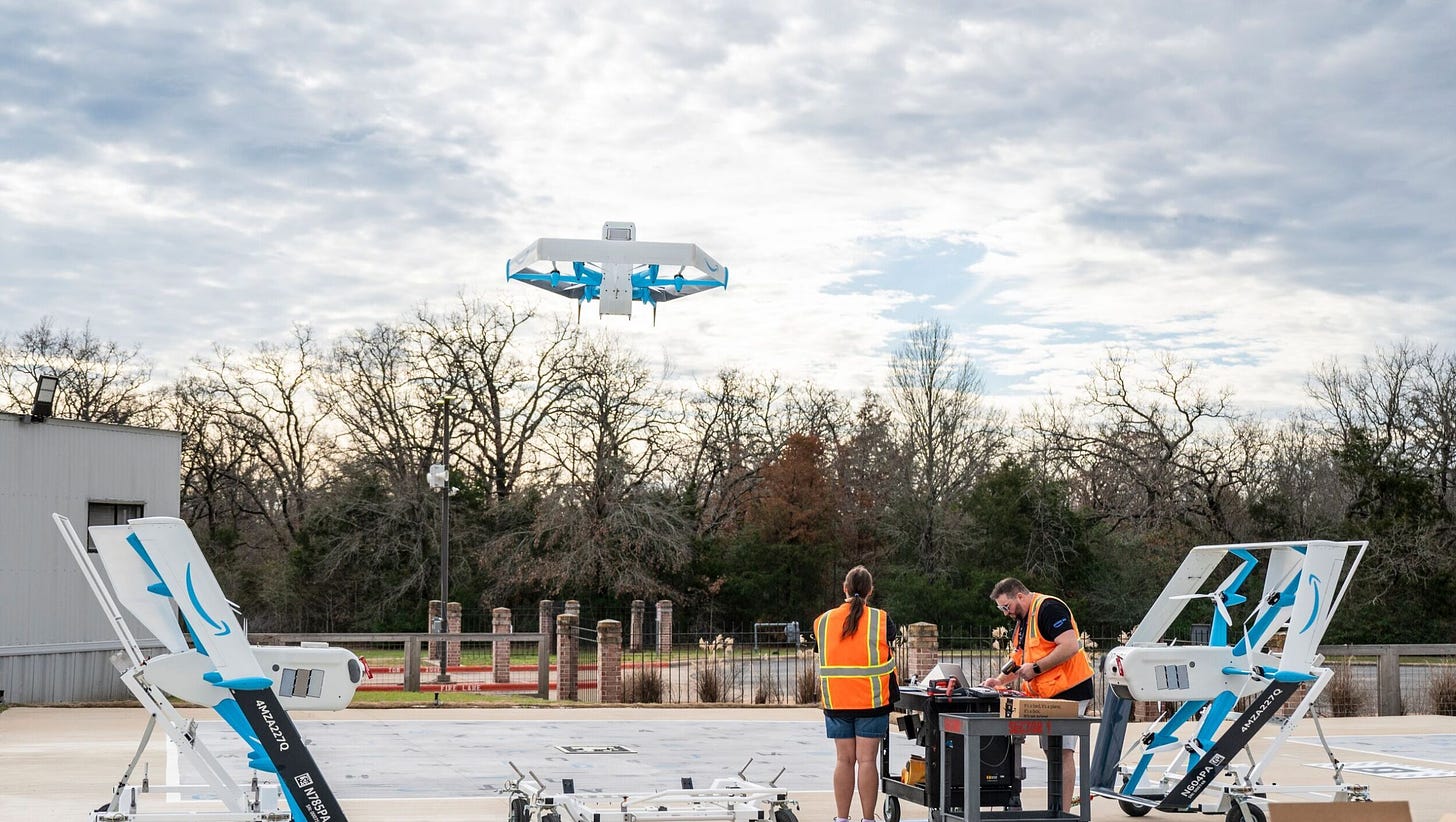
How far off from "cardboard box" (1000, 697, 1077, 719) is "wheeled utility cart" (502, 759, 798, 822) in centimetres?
155

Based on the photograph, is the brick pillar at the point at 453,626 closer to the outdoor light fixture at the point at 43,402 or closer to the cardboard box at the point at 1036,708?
the outdoor light fixture at the point at 43,402

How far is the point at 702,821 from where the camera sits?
9.88 meters

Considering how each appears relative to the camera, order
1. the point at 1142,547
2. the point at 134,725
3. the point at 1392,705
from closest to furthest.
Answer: the point at 134,725 < the point at 1392,705 < the point at 1142,547

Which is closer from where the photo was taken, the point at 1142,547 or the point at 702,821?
the point at 702,821

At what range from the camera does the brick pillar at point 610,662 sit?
72.7 feet

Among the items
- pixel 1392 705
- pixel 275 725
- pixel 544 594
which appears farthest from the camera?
pixel 544 594

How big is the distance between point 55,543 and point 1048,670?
651 inches

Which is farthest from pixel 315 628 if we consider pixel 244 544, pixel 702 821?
pixel 702 821

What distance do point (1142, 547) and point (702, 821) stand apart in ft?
112

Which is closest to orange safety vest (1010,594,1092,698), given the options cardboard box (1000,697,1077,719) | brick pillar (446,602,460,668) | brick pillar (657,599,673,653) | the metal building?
cardboard box (1000,697,1077,719)

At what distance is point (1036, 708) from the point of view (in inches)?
344

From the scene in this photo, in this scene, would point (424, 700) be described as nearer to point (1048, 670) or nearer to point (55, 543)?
point (55, 543)

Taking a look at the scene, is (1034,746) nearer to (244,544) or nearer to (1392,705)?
(1392,705)

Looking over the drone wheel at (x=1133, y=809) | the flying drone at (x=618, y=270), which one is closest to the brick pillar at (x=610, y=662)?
the flying drone at (x=618, y=270)
